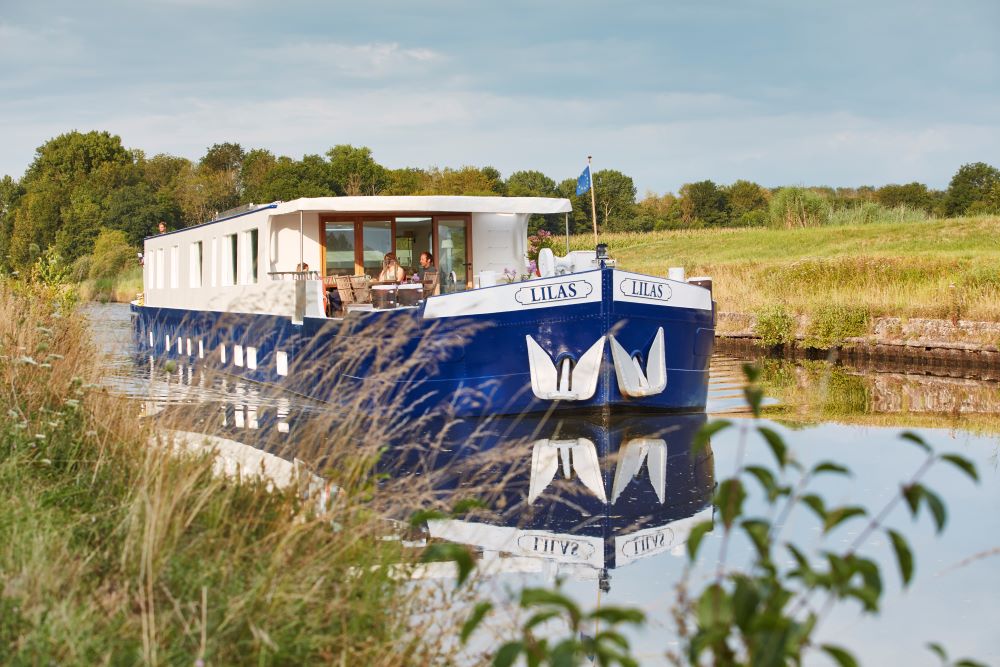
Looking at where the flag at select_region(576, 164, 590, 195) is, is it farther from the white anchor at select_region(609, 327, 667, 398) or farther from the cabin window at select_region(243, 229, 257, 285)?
the cabin window at select_region(243, 229, 257, 285)

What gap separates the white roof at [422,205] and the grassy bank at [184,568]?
8489 mm

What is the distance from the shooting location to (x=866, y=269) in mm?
24875

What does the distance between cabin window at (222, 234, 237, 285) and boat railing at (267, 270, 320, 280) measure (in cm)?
307

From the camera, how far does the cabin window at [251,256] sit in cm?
1736

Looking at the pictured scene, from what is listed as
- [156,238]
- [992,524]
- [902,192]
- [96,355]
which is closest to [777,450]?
[992,524]

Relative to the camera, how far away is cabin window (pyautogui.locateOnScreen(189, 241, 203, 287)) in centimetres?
2128

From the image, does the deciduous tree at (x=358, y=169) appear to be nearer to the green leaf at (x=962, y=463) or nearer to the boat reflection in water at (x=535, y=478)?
the boat reflection in water at (x=535, y=478)

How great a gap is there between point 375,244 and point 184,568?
11771 millimetres

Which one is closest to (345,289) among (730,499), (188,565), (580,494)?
(580,494)

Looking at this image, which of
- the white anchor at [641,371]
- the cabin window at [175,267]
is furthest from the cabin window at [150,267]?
the white anchor at [641,371]

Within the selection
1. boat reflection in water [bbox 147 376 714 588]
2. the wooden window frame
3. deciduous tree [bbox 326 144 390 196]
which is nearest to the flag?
the wooden window frame

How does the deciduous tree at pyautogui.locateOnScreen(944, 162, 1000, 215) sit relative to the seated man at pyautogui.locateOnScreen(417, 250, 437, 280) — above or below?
above

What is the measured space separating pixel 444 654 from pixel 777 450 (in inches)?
79.9

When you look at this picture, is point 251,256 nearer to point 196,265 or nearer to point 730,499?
point 196,265
